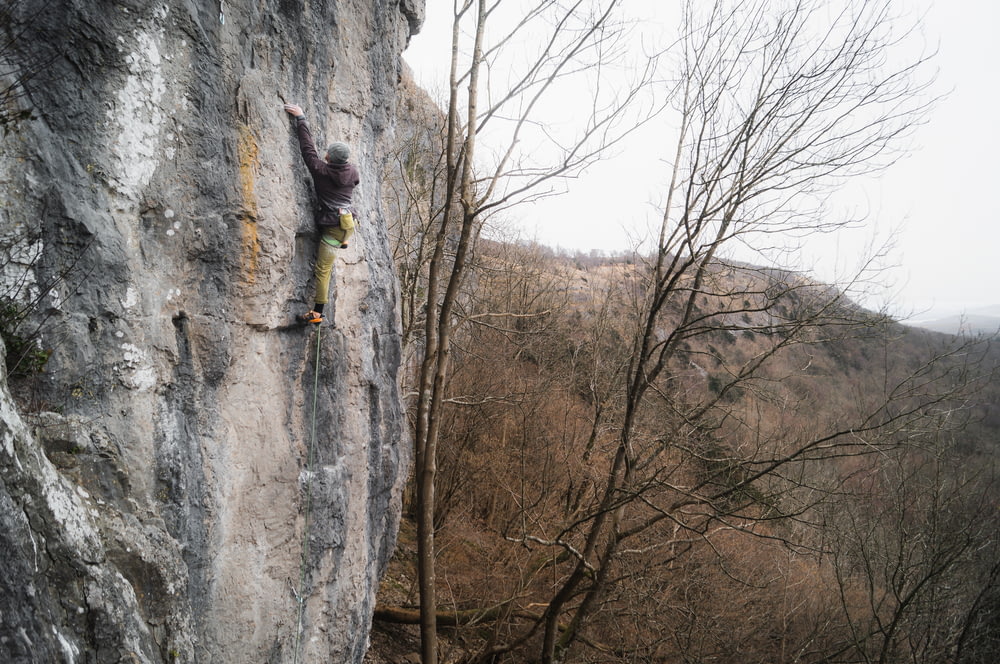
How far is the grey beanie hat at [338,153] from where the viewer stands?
5.41 metres

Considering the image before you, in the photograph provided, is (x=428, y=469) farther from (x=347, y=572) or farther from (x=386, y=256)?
(x=386, y=256)

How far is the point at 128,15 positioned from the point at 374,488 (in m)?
5.02

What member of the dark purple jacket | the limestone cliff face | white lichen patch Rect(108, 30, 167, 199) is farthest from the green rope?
white lichen patch Rect(108, 30, 167, 199)

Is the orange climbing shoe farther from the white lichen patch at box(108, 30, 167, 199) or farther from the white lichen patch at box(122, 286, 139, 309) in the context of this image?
the white lichen patch at box(108, 30, 167, 199)

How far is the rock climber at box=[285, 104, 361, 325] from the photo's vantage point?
17.9 ft

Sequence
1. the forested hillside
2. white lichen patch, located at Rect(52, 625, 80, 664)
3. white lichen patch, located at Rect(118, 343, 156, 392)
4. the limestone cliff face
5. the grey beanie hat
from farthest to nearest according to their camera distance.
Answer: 1. the forested hillside
2. the grey beanie hat
3. white lichen patch, located at Rect(118, 343, 156, 392)
4. the limestone cliff face
5. white lichen patch, located at Rect(52, 625, 80, 664)

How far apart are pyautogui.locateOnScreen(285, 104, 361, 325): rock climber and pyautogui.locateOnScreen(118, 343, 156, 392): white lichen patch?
4.84 feet

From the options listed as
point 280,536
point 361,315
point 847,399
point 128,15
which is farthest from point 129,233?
point 847,399

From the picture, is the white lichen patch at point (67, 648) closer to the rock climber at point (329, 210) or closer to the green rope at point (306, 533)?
the green rope at point (306, 533)

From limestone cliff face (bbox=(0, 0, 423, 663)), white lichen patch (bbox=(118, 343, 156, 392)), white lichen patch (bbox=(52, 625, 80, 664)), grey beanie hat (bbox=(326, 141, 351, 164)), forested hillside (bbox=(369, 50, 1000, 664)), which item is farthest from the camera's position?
forested hillside (bbox=(369, 50, 1000, 664))

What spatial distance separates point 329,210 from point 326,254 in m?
0.43

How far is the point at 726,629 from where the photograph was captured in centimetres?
929

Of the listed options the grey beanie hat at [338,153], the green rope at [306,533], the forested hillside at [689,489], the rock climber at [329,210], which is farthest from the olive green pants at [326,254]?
the forested hillside at [689,489]

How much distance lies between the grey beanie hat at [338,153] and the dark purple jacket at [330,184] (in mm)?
51
